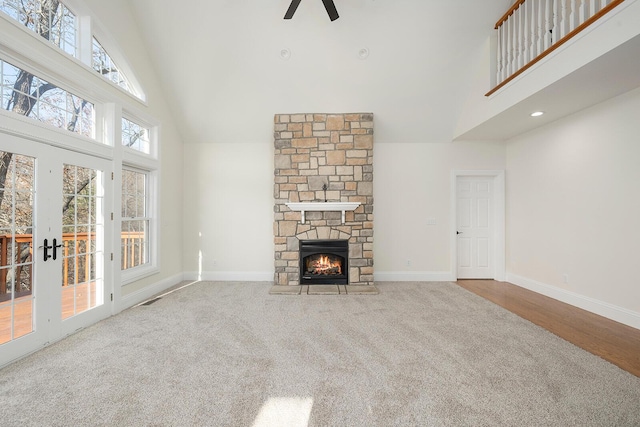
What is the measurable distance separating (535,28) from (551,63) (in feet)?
2.99

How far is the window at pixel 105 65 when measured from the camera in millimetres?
3285

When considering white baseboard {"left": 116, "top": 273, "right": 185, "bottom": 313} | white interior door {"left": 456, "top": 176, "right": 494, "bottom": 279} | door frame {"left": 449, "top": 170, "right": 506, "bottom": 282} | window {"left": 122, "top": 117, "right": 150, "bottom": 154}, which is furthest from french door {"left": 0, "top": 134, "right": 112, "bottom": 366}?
white interior door {"left": 456, "top": 176, "right": 494, "bottom": 279}

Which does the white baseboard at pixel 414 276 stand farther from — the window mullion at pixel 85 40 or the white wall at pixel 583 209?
the window mullion at pixel 85 40

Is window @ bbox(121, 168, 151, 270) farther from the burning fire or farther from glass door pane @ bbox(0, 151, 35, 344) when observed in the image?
the burning fire

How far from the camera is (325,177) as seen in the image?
4617 millimetres

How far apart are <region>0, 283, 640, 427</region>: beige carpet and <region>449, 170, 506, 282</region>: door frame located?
1818 mm

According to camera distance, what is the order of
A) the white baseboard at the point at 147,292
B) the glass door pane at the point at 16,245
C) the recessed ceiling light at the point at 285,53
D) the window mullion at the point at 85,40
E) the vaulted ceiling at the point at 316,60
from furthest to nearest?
the recessed ceiling light at the point at 285,53
the vaulted ceiling at the point at 316,60
the white baseboard at the point at 147,292
the window mullion at the point at 85,40
the glass door pane at the point at 16,245

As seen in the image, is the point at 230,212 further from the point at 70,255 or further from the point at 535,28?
the point at 535,28

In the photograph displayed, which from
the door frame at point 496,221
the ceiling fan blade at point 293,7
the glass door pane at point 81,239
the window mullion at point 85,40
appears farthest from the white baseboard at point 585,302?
the window mullion at point 85,40

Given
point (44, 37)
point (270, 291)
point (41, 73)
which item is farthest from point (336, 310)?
point (44, 37)

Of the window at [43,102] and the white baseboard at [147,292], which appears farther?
the white baseboard at [147,292]

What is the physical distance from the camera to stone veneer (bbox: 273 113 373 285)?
461 centimetres

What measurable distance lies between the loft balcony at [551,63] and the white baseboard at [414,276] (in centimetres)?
256

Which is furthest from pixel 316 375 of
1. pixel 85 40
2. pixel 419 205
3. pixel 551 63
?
pixel 85 40
